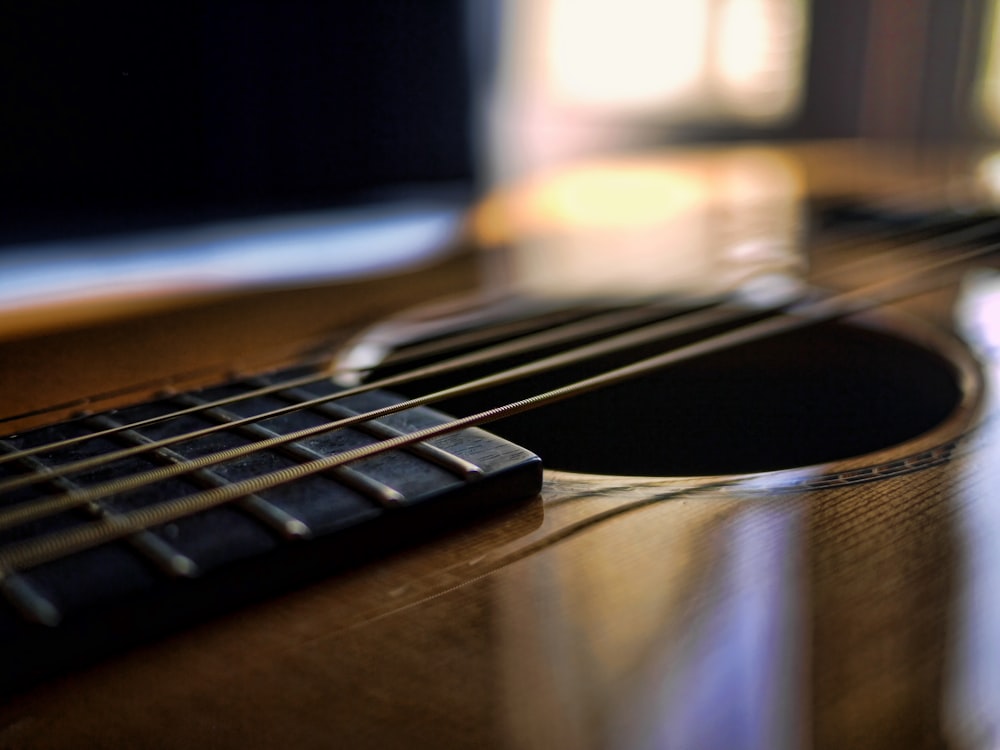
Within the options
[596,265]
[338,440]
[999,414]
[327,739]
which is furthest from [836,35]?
[327,739]

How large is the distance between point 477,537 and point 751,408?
40 centimetres

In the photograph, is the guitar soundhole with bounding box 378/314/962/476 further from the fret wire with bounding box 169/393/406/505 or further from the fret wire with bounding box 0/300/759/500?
the fret wire with bounding box 169/393/406/505

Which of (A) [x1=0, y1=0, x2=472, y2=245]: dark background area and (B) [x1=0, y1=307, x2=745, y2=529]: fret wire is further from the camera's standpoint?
(A) [x1=0, y1=0, x2=472, y2=245]: dark background area

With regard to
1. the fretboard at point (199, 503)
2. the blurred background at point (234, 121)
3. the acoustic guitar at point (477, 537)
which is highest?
the blurred background at point (234, 121)

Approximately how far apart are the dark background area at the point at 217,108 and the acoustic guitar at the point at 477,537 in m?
0.24

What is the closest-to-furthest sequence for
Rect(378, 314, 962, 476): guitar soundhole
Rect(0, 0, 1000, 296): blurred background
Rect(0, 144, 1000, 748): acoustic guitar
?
Rect(0, 144, 1000, 748): acoustic guitar → Rect(378, 314, 962, 476): guitar soundhole → Rect(0, 0, 1000, 296): blurred background

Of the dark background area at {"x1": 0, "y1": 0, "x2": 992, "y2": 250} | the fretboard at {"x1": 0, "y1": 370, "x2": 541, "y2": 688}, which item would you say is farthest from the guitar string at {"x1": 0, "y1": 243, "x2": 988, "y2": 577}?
the dark background area at {"x1": 0, "y1": 0, "x2": 992, "y2": 250}

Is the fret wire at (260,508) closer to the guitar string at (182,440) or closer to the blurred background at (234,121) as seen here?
the guitar string at (182,440)

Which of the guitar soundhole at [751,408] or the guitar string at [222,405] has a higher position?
the guitar string at [222,405]

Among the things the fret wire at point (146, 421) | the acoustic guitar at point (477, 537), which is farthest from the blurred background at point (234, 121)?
the fret wire at point (146, 421)

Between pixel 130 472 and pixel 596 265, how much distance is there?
53 cm

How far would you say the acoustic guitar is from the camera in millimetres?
256

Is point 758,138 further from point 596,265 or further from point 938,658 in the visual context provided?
point 938,658

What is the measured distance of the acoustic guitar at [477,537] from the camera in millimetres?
256
